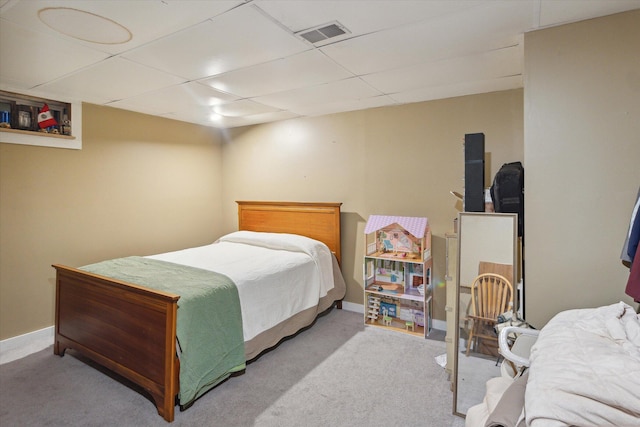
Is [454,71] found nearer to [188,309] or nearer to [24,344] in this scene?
[188,309]

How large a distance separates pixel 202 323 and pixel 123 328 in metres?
0.61

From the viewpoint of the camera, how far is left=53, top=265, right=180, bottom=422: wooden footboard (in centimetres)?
217

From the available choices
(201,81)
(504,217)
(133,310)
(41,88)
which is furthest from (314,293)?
(41,88)

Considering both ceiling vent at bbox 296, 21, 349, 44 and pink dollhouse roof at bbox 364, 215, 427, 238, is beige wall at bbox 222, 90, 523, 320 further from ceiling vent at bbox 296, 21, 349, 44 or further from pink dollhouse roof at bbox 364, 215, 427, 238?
ceiling vent at bbox 296, 21, 349, 44

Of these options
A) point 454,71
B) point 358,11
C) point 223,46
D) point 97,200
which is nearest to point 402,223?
point 454,71

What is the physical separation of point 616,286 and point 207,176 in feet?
14.9

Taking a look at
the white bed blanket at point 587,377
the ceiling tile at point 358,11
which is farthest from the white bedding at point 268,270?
the white bed blanket at point 587,377

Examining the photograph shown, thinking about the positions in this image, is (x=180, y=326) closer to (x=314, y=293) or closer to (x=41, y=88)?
(x=314, y=293)

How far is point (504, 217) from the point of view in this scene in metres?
2.19

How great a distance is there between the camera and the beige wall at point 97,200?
3166 millimetres

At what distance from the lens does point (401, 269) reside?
375cm

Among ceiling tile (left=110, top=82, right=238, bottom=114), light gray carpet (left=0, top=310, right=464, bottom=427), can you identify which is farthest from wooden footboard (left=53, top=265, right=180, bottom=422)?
ceiling tile (left=110, top=82, right=238, bottom=114)

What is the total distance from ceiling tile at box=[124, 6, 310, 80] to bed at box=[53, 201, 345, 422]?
5.15 ft

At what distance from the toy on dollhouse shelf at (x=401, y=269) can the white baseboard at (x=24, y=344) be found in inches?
124
